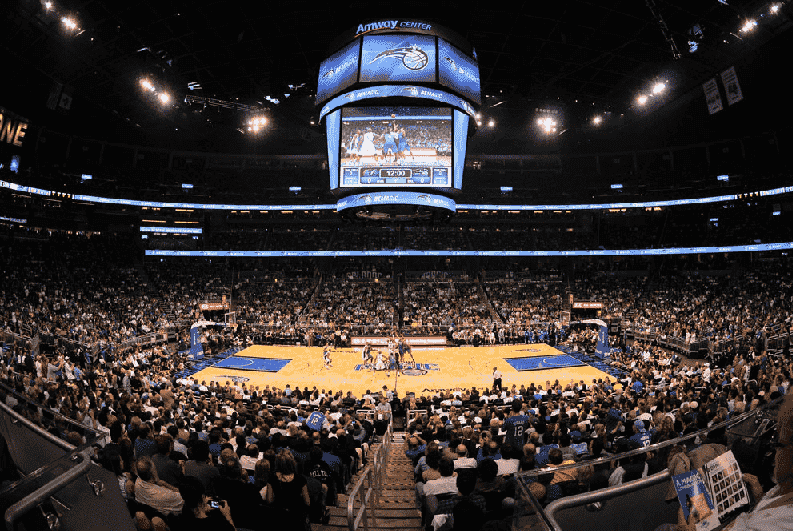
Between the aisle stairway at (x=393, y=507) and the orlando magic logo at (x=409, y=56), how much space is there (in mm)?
16744

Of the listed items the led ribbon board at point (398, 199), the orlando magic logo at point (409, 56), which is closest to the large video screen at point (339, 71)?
the orlando magic logo at point (409, 56)

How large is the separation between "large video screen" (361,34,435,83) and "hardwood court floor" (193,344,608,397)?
14.6 m

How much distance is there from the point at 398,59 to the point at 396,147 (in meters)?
3.91

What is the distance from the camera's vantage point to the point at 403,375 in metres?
24.0

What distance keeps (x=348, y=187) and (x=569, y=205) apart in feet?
101

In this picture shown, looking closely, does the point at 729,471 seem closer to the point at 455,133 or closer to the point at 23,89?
the point at 455,133

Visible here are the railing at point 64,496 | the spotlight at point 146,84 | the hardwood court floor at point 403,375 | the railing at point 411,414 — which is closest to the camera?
the railing at point 64,496

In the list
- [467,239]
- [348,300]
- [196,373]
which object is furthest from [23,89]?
[467,239]

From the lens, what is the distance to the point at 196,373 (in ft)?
77.6

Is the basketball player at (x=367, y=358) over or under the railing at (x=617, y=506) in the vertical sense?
under

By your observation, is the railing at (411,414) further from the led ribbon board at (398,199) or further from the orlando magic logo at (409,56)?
the orlando magic logo at (409,56)

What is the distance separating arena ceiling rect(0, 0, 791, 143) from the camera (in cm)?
1961

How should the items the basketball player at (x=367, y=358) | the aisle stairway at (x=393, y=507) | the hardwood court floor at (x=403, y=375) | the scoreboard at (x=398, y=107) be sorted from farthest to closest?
the basketball player at (x=367, y=358) < the hardwood court floor at (x=403, y=375) < the scoreboard at (x=398, y=107) < the aisle stairway at (x=393, y=507)

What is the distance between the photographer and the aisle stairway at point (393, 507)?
5.93 meters
